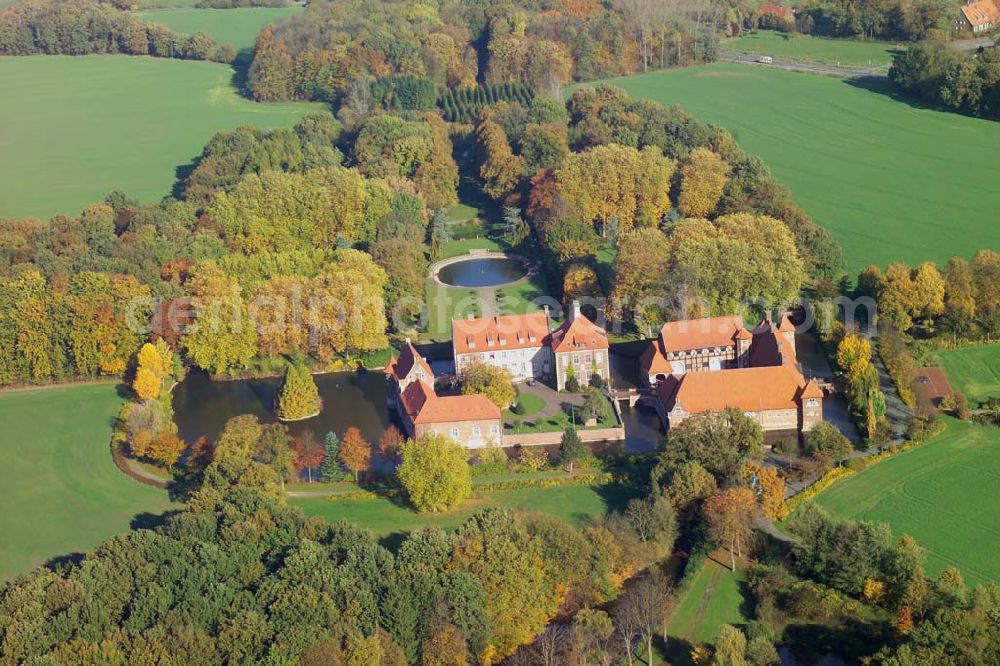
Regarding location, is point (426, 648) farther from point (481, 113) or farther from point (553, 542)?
point (481, 113)

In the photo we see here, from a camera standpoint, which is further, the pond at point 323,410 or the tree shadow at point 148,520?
the pond at point 323,410

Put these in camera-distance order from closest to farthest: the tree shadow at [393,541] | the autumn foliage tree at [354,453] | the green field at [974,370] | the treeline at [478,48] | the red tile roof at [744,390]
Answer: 1. the tree shadow at [393,541]
2. the autumn foliage tree at [354,453]
3. the red tile roof at [744,390]
4. the green field at [974,370]
5. the treeline at [478,48]

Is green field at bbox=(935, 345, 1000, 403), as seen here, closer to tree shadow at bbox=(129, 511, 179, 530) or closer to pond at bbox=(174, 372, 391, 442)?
pond at bbox=(174, 372, 391, 442)

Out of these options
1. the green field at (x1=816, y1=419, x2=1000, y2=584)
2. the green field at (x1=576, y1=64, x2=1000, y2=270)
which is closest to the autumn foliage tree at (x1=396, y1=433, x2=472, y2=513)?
the green field at (x1=816, y1=419, x2=1000, y2=584)

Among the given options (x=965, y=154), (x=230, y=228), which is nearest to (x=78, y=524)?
(x=230, y=228)

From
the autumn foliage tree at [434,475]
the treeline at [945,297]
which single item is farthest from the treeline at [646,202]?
the autumn foliage tree at [434,475]

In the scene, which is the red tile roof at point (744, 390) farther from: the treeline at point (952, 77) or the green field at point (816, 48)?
the green field at point (816, 48)
